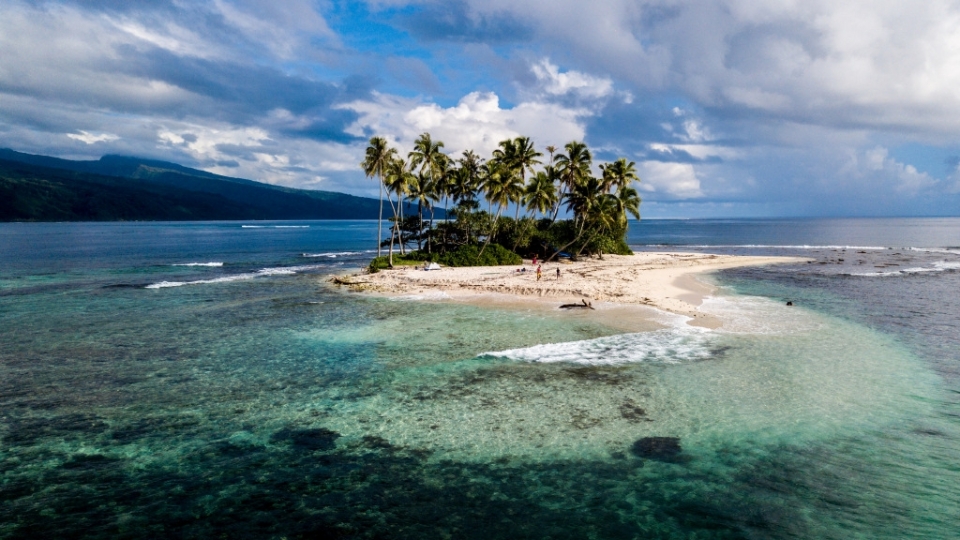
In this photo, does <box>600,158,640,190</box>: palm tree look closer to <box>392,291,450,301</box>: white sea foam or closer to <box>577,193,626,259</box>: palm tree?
<box>577,193,626,259</box>: palm tree

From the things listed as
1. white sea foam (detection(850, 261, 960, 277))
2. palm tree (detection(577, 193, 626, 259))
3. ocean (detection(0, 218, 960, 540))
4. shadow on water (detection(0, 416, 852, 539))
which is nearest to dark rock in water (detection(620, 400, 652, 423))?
ocean (detection(0, 218, 960, 540))

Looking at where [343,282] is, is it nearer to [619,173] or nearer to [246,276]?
[246,276]

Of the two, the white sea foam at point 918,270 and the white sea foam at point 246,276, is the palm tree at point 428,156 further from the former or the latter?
the white sea foam at point 918,270

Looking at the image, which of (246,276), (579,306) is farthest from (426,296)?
(246,276)

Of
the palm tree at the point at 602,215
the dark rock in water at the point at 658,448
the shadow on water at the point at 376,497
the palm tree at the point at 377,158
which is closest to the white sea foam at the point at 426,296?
the palm tree at the point at 377,158

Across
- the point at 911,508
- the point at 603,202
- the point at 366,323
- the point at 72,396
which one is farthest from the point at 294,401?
the point at 603,202

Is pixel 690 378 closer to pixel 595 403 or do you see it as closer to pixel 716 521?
pixel 595 403
